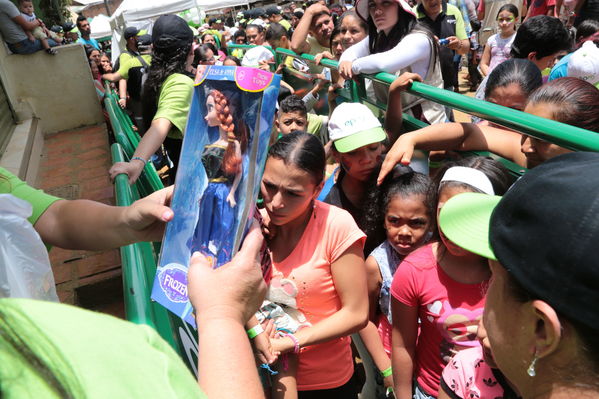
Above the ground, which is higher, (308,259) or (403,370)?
(308,259)

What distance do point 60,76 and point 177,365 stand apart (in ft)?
26.1

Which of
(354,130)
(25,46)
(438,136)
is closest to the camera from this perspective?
(438,136)

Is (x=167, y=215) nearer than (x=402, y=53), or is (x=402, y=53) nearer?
(x=167, y=215)

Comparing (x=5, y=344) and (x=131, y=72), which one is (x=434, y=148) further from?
(x=131, y=72)

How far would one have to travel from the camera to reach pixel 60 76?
729cm

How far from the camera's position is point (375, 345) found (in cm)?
211

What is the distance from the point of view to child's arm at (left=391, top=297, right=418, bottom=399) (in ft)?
5.75

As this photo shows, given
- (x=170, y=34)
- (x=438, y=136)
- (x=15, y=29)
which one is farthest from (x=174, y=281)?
(x=15, y=29)

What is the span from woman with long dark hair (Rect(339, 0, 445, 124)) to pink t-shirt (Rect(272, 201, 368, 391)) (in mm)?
1073

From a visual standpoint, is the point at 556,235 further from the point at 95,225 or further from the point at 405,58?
the point at 405,58

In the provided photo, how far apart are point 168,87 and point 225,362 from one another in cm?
220

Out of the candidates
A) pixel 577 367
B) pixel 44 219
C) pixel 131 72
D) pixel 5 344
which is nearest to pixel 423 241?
pixel 577 367

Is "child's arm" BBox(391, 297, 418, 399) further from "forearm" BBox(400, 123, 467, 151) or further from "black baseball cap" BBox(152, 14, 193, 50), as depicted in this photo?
"black baseball cap" BBox(152, 14, 193, 50)

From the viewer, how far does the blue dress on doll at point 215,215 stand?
1.21 m
